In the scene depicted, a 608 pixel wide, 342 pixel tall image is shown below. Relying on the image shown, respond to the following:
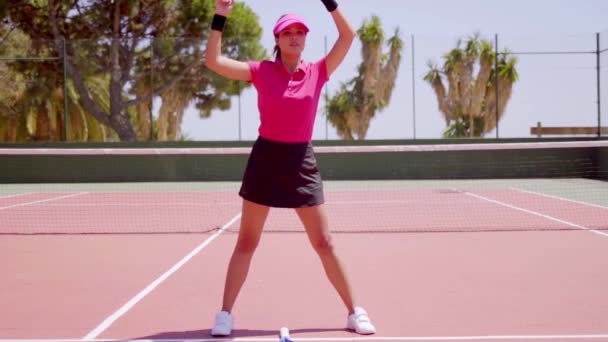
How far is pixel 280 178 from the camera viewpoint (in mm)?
4336

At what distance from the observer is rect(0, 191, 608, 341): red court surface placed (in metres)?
4.64

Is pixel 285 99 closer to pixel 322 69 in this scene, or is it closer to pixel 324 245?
pixel 322 69

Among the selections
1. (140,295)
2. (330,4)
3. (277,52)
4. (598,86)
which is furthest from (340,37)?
(598,86)

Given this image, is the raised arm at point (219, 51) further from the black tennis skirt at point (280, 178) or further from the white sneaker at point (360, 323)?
the white sneaker at point (360, 323)

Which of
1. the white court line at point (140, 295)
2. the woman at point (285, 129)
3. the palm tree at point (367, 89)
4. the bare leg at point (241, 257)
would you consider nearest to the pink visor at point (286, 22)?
the woman at point (285, 129)

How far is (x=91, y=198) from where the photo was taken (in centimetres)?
1664

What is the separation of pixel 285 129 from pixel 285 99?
0.18 metres

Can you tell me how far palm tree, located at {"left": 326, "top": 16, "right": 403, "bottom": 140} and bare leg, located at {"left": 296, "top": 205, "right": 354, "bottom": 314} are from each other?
58.9 feet

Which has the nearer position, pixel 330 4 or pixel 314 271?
pixel 330 4

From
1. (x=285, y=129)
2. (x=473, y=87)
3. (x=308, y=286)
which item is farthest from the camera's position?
(x=473, y=87)

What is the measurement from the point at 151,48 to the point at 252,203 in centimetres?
1997

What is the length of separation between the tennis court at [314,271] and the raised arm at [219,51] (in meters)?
1.51

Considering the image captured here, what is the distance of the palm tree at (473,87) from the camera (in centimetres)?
2278

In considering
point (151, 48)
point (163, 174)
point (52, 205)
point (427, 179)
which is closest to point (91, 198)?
point (52, 205)
